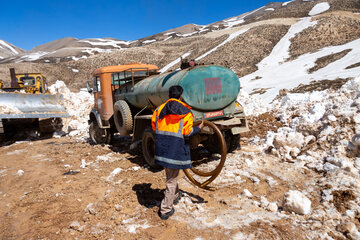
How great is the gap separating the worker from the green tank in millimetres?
1387

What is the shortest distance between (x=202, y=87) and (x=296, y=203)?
2715 mm

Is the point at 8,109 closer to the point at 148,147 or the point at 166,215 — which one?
the point at 148,147

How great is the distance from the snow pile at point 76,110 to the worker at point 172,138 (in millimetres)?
8104

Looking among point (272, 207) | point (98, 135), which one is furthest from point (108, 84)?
point (272, 207)

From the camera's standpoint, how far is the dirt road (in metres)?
3.22

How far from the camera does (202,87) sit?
Result: 4.98 meters

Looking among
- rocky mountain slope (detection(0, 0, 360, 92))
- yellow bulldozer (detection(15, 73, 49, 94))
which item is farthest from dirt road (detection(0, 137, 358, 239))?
rocky mountain slope (detection(0, 0, 360, 92))

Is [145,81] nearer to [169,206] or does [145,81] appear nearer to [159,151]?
[159,151]

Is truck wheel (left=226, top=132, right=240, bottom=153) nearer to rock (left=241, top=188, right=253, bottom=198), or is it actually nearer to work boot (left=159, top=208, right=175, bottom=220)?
rock (left=241, top=188, right=253, bottom=198)

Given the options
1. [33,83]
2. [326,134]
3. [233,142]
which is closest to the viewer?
[326,134]

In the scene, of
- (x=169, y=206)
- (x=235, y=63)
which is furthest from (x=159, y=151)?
(x=235, y=63)

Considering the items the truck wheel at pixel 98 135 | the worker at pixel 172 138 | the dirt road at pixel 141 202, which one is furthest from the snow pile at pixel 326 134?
the truck wheel at pixel 98 135

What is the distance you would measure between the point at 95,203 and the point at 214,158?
302 centimetres

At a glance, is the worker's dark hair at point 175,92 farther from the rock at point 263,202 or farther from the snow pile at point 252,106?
the snow pile at point 252,106
